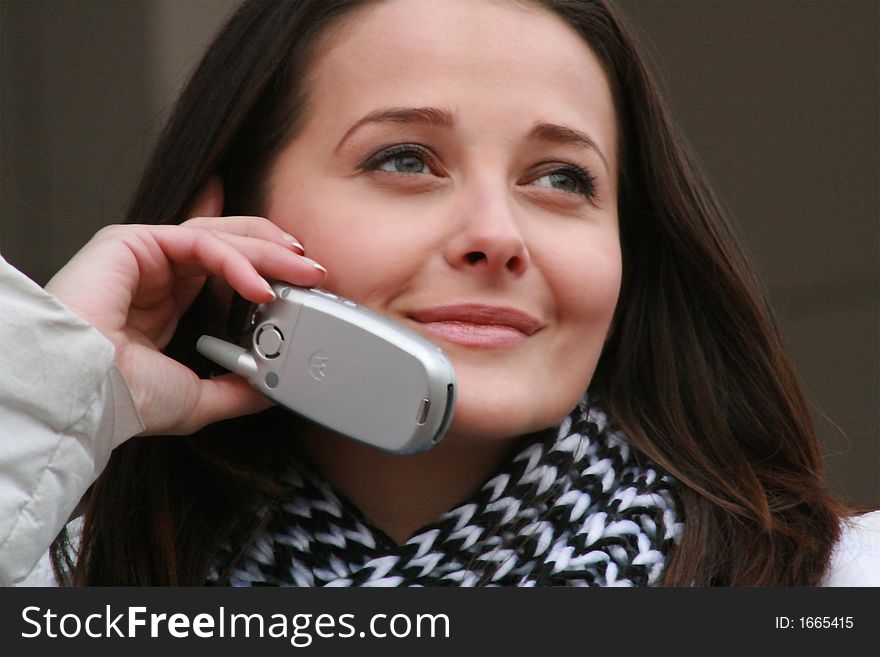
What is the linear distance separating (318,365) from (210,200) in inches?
20.5

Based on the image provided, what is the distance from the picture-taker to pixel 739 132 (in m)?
4.43

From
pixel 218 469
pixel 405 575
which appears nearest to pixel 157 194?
pixel 218 469

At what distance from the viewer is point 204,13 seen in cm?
392

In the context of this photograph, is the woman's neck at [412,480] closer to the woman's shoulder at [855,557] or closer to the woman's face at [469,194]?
the woman's face at [469,194]

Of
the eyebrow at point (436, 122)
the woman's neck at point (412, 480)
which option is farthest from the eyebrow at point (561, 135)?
the woman's neck at point (412, 480)

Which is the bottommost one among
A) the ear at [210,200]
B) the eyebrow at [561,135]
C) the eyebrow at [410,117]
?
the ear at [210,200]

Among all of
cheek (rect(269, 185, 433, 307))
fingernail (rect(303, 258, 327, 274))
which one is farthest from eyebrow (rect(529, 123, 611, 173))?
fingernail (rect(303, 258, 327, 274))

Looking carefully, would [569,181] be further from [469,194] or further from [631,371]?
[631,371]

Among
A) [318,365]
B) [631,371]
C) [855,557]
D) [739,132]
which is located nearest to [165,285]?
[318,365]

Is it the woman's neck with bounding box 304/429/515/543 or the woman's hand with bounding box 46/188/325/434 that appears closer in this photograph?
the woman's hand with bounding box 46/188/325/434

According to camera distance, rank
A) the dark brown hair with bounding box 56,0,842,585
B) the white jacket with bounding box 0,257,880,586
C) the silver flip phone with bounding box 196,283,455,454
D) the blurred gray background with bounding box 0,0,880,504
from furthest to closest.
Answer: the blurred gray background with bounding box 0,0,880,504 → the dark brown hair with bounding box 56,0,842,585 → the silver flip phone with bounding box 196,283,455,454 → the white jacket with bounding box 0,257,880,586

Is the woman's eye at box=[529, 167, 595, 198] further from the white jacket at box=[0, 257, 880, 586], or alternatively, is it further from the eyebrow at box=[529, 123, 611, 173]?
the white jacket at box=[0, 257, 880, 586]

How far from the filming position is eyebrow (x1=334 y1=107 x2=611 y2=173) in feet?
6.71

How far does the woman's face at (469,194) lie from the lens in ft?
6.47
